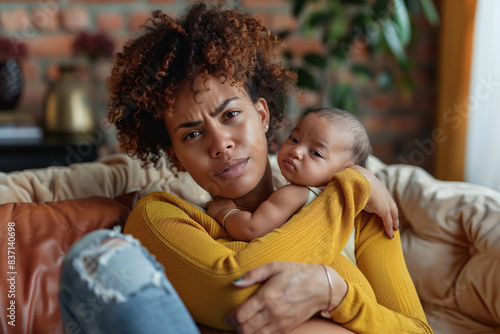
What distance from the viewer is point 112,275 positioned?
2.62 feet

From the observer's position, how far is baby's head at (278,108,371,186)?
3.78 feet

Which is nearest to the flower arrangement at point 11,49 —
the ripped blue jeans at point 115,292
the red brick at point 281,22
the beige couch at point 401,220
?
the beige couch at point 401,220

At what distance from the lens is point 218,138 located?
1147mm

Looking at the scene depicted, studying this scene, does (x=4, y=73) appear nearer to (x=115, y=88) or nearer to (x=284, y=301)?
(x=115, y=88)

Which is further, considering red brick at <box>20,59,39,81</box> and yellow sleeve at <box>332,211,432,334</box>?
red brick at <box>20,59,39,81</box>

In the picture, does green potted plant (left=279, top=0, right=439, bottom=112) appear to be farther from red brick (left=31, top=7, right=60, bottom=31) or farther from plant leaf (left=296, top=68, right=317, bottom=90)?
red brick (left=31, top=7, right=60, bottom=31)

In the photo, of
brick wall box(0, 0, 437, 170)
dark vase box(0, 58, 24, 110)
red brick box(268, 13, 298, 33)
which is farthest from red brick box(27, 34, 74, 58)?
red brick box(268, 13, 298, 33)

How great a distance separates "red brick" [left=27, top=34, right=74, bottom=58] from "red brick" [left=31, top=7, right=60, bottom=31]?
5 cm

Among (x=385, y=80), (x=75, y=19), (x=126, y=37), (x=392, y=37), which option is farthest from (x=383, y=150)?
(x=75, y=19)

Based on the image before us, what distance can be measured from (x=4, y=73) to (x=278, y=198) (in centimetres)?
192

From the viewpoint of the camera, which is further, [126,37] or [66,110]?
[126,37]

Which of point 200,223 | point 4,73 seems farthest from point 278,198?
point 4,73

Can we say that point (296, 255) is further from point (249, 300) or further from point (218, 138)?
point (218, 138)

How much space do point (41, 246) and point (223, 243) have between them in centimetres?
46
